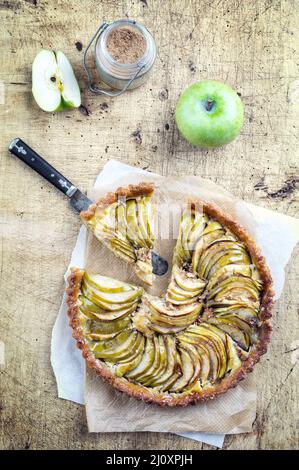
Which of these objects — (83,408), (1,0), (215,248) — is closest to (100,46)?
(1,0)

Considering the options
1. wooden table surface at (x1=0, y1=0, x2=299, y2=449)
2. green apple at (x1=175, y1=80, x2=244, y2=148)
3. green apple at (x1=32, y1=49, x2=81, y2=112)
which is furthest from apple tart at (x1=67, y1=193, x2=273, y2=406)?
green apple at (x1=32, y1=49, x2=81, y2=112)

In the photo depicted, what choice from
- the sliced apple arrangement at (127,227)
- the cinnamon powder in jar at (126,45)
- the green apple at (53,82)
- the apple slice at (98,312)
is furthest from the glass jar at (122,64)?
the apple slice at (98,312)

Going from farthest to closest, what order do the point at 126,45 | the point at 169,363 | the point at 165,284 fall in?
the point at 165,284
the point at 126,45
the point at 169,363

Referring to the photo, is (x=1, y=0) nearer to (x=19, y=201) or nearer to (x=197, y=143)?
(x=19, y=201)

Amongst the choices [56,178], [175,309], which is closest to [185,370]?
[175,309]

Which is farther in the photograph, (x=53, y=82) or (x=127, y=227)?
(x=53, y=82)

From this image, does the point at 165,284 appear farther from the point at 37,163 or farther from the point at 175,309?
the point at 37,163

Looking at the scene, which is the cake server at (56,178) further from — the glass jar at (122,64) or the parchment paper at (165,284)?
the glass jar at (122,64)
